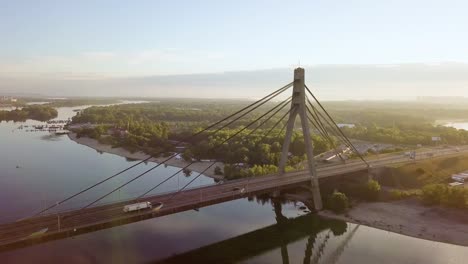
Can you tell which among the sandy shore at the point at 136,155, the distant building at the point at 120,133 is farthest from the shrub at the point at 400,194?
the distant building at the point at 120,133

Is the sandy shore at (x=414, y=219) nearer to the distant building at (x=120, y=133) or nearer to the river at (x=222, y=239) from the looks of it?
the river at (x=222, y=239)

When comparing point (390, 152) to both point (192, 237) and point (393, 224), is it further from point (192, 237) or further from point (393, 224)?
point (192, 237)

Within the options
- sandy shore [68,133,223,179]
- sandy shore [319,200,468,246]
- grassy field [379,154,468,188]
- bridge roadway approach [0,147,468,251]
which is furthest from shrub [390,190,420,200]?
sandy shore [68,133,223,179]

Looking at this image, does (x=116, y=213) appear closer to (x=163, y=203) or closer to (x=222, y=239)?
(x=163, y=203)

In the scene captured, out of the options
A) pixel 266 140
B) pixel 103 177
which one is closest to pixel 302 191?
pixel 266 140

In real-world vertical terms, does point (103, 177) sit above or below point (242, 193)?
below

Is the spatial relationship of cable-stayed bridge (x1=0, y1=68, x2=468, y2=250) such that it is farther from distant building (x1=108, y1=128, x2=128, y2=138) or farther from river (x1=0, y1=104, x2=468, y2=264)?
distant building (x1=108, y1=128, x2=128, y2=138)
